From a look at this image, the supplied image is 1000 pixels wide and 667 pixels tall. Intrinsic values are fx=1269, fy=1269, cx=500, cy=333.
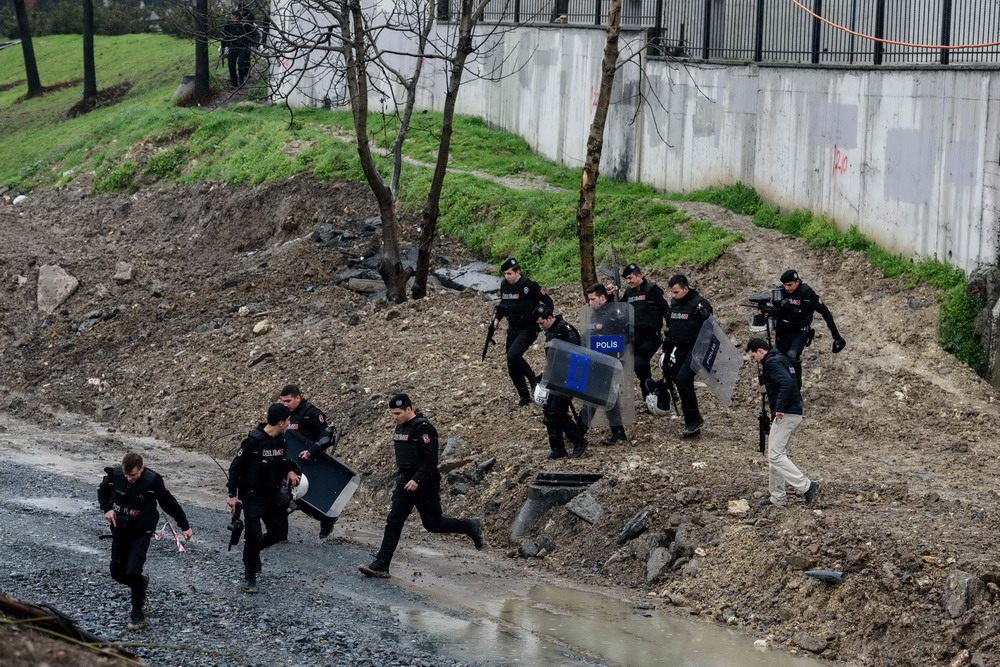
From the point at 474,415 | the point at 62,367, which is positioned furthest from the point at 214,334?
the point at 474,415

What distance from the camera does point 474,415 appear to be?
1545 centimetres

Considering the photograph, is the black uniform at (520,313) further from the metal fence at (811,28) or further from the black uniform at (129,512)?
the metal fence at (811,28)

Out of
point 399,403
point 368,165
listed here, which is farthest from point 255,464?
point 368,165

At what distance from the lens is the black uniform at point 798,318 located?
13.6 m

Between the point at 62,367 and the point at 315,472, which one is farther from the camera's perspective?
the point at 62,367

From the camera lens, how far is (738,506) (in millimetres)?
11625

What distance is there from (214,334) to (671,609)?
11595mm

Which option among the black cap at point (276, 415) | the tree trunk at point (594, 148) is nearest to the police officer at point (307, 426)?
the black cap at point (276, 415)

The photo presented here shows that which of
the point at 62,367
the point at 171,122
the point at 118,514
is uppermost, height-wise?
the point at 171,122

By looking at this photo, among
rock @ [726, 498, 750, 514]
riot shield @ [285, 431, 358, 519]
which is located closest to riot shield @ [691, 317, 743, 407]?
rock @ [726, 498, 750, 514]

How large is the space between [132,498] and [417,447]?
2.50 meters

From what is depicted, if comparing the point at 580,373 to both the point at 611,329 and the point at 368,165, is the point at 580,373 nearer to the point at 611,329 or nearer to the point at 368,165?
the point at 611,329

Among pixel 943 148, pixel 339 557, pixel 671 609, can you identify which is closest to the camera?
pixel 671 609

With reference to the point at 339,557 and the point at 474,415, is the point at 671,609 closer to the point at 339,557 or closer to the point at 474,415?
the point at 339,557
